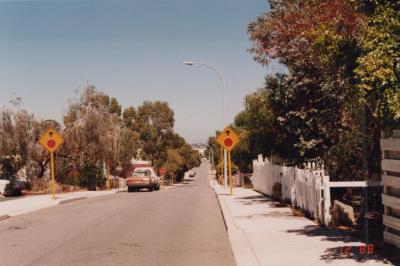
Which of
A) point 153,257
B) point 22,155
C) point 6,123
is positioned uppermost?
point 6,123

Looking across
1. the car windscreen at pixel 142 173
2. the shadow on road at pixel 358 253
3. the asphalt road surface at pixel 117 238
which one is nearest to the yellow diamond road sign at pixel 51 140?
the asphalt road surface at pixel 117 238

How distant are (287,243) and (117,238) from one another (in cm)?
392

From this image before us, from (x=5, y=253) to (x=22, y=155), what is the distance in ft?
77.3

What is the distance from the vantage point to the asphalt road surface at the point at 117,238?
29.3 feet

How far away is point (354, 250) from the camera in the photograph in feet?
27.1

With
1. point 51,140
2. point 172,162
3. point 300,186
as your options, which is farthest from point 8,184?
point 172,162

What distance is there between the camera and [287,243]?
372 inches

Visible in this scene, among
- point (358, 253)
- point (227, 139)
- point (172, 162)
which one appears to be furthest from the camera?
point (172, 162)

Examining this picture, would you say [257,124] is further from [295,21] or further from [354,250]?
[354,250]

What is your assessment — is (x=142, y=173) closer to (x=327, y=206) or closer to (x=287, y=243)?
(x=327, y=206)

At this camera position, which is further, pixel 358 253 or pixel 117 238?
pixel 117 238

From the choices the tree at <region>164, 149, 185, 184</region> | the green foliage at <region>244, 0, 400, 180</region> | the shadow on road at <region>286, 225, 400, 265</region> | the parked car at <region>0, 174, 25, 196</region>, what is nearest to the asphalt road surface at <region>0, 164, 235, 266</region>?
the shadow on road at <region>286, 225, 400, 265</region>

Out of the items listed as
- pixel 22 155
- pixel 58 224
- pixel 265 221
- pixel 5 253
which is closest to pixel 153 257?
pixel 5 253

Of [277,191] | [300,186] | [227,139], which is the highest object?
[227,139]
